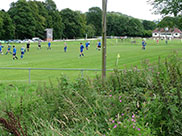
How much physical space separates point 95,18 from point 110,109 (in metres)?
135

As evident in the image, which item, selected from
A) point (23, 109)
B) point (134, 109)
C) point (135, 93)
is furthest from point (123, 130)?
point (23, 109)

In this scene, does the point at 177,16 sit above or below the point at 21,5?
below

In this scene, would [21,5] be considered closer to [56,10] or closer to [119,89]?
[56,10]

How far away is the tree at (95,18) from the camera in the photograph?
13588 cm

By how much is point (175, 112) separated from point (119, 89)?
2353 millimetres

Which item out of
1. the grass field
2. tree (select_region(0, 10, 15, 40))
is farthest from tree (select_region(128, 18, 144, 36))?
the grass field

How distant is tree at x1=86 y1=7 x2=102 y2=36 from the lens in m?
136

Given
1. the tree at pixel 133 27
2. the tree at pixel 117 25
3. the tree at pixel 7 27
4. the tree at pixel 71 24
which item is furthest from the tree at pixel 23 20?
the tree at pixel 133 27

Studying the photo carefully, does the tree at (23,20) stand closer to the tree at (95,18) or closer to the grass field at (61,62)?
the tree at (95,18)

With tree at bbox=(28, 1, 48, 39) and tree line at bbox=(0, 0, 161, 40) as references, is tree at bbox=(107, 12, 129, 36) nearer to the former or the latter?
tree line at bbox=(0, 0, 161, 40)

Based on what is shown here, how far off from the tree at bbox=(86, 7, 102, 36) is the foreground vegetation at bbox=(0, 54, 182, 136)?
128746mm

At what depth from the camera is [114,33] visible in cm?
14338

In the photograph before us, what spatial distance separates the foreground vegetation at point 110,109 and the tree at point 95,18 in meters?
129

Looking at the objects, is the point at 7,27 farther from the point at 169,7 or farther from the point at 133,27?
the point at 133,27
